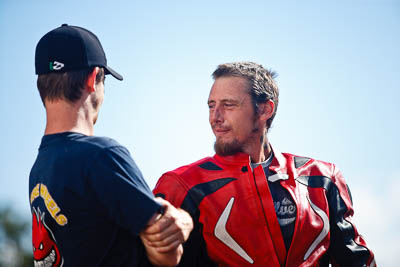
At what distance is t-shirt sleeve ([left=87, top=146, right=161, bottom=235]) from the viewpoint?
259 cm

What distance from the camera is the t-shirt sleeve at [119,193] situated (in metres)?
2.59

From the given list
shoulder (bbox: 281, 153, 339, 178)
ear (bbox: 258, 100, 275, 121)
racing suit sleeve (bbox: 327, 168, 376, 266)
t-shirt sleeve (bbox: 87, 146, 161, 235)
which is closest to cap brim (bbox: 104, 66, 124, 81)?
t-shirt sleeve (bbox: 87, 146, 161, 235)

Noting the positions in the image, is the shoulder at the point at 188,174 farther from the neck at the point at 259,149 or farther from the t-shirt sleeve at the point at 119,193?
the t-shirt sleeve at the point at 119,193

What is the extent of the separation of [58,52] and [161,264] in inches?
58.9

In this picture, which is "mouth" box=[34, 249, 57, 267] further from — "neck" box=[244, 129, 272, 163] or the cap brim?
"neck" box=[244, 129, 272, 163]

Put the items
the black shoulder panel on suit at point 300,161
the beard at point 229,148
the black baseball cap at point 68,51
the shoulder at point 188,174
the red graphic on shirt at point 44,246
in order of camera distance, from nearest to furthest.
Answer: the red graphic on shirt at point 44,246 → the black baseball cap at point 68,51 → the shoulder at point 188,174 → the beard at point 229,148 → the black shoulder panel on suit at point 300,161

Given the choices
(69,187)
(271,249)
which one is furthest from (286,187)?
(69,187)

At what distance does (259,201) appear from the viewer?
4285 millimetres

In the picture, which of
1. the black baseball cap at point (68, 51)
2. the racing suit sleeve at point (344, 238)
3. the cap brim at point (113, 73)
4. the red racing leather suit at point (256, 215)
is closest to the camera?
the black baseball cap at point (68, 51)

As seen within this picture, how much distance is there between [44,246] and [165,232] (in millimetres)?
864

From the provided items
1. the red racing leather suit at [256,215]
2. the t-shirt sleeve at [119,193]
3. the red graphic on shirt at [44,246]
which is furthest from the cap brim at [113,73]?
A: the red racing leather suit at [256,215]

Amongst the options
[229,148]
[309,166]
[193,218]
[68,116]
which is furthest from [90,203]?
[309,166]

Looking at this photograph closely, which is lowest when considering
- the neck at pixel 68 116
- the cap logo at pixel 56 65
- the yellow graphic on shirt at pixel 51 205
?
the yellow graphic on shirt at pixel 51 205

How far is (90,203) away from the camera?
269cm
